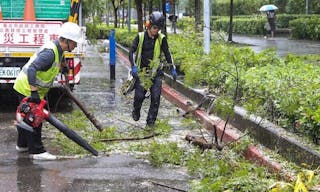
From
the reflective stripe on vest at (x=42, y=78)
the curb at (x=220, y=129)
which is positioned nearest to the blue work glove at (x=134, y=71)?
the curb at (x=220, y=129)

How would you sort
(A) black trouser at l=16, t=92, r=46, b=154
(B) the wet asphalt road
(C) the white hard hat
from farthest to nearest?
(A) black trouser at l=16, t=92, r=46, b=154, (C) the white hard hat, (B) the wet asphalt road

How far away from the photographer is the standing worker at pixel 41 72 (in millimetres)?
6668

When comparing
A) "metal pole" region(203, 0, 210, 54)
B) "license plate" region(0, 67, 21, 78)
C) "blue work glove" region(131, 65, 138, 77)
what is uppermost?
"metal pole" region(203, 0, 210, 54)

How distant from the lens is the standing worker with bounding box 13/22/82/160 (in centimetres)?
667

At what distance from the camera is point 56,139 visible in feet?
25.7

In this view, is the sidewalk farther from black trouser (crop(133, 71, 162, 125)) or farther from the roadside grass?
the roadside grass

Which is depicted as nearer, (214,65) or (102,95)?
Answer: (214,65)

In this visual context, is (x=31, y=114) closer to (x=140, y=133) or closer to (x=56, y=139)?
(x=56, y=139)

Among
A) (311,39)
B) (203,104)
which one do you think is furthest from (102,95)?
(311,39)

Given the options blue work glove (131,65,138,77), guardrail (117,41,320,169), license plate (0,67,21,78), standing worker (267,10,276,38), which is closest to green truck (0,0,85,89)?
license plate (0,67,21,78)

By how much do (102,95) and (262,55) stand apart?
3.54 m

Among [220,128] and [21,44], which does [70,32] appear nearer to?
[220,128]

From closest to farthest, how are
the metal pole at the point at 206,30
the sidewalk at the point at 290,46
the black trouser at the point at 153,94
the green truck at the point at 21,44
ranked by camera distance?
the black trouser at the point at 153,94 < the green truck at the point at 21,44 < the metal pole at the point at 206,30 < the sidewalk at the point at 290,46

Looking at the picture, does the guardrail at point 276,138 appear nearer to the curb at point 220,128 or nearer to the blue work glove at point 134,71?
the curb at point 220,128
